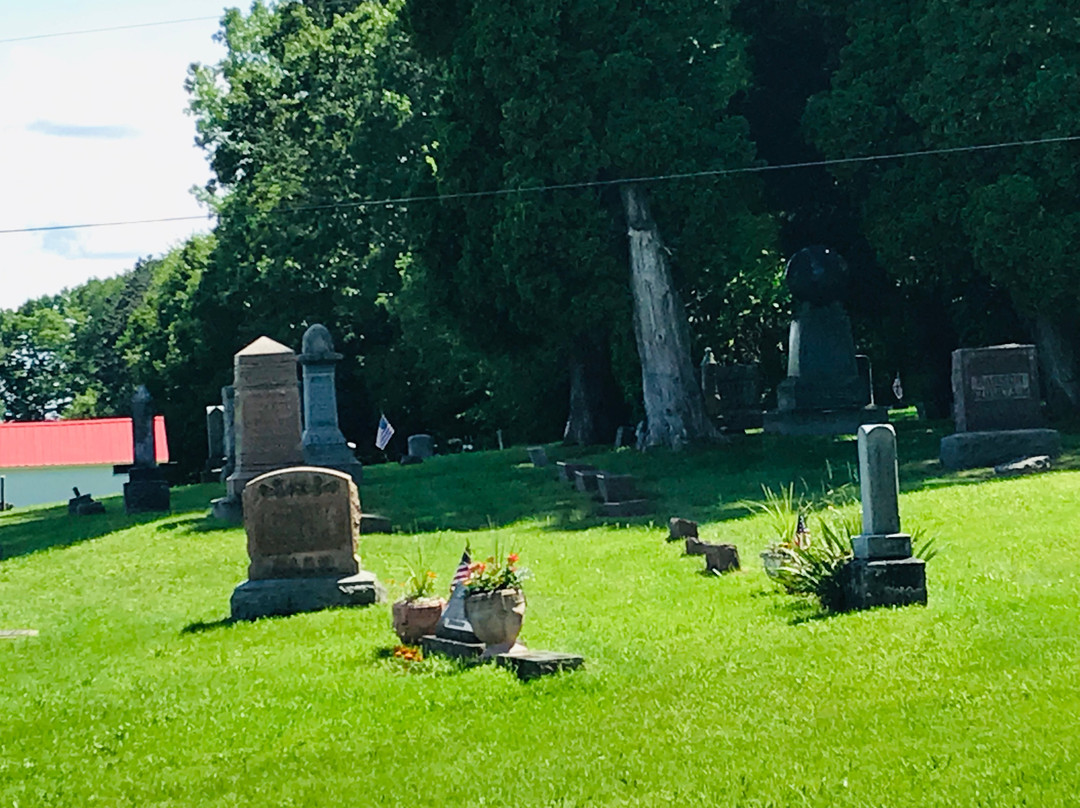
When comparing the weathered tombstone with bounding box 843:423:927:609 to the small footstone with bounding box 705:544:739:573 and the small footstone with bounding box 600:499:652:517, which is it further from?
the small footstone with bounding box 600:499:652:517

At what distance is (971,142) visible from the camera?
2861 centimetres

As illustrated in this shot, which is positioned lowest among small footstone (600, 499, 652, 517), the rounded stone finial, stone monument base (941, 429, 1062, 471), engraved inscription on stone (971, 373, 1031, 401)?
small footstone (600, 499, 652, 517)

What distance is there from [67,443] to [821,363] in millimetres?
46351

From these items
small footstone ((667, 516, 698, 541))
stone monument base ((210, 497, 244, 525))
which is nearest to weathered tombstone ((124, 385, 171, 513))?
stone monument base ((210, 497, 244, 525))

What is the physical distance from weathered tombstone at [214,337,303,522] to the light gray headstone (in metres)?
13.8

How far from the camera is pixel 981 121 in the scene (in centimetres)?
2845

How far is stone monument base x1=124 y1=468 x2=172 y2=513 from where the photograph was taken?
31469 mm

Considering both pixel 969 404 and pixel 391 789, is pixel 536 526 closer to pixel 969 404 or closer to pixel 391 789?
pixel 969 404

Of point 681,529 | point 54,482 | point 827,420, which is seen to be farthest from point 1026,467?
point 54,482

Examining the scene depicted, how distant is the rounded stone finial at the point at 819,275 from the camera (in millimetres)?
31609

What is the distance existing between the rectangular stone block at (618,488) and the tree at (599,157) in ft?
19.7

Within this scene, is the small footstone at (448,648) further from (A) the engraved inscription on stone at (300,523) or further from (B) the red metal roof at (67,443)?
(B) the red metal roof at (67,443)

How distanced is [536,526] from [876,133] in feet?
39.2

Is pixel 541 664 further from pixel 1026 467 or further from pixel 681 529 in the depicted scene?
pixel 1026 467
